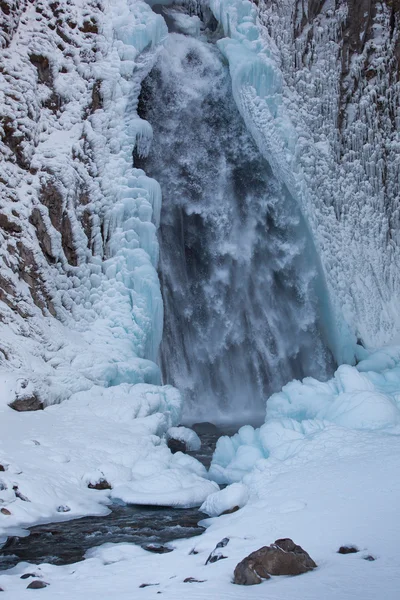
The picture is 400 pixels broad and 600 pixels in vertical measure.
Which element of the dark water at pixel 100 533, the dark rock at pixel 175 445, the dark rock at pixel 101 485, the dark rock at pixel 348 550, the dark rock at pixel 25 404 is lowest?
the dark water at pixel 100 533

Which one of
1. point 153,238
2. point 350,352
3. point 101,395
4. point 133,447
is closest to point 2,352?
point 101,395

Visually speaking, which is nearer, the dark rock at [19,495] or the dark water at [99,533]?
the dark water at [99,533]

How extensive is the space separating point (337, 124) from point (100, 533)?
12134 mm

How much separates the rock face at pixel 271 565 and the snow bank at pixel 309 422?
130 inches

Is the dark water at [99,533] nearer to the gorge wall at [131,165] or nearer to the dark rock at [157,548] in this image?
the dark rock at [157,548]

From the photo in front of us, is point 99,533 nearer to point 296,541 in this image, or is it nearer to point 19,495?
point 19,495

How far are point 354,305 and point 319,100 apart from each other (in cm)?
476

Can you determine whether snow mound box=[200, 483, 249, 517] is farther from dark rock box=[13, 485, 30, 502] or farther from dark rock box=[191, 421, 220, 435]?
dark rock box=[191, 421, 220, 435]

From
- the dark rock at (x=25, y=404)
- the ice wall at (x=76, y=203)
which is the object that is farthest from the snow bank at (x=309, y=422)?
the dark rock at (x=25, y=404)

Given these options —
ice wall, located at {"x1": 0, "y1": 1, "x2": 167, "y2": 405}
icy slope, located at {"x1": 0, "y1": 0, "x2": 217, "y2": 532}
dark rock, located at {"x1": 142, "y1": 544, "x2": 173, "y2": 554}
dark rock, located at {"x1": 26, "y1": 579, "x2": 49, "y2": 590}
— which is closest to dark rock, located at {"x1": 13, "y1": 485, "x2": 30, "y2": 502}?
icy slope, located at {"x1": 0, "y1": 0, "x2": 217, "y2": 532}

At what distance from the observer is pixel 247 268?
1536 centimetres

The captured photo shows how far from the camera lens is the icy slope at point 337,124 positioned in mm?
14828

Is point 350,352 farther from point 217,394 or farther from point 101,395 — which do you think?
point 101,395

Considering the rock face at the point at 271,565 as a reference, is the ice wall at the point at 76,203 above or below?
above
